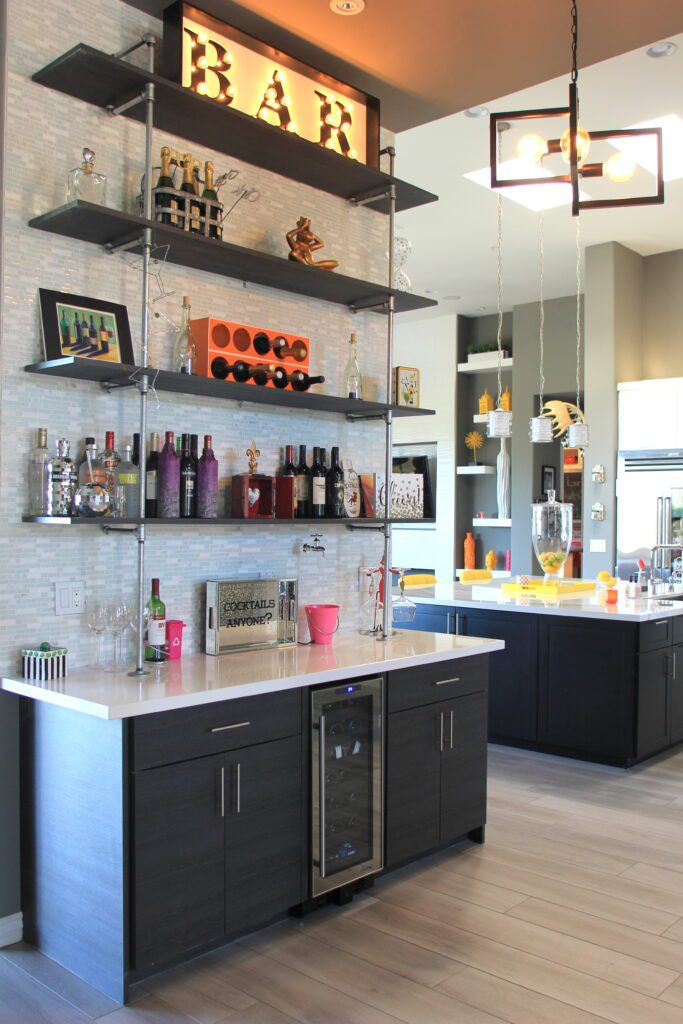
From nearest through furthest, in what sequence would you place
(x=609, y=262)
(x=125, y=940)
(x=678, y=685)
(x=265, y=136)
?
(x=125, y=940) < (x=265, y=136) < (x=678, y=685) < (x=609, y=262)

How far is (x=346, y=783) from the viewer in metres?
2.92

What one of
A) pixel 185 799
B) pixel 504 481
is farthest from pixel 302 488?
pixel 504 481

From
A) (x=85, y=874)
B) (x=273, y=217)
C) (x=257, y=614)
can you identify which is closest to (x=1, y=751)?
(x=85, y=874)

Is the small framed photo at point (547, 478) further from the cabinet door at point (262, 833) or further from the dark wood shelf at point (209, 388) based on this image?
the cabinet door at point (262, 833)

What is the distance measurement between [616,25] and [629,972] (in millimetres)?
3041

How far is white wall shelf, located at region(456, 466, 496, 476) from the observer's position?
30.9ft

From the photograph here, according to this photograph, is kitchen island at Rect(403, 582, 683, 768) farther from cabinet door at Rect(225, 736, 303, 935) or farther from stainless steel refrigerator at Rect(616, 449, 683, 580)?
cabinet door at Rect(225, 736, 303, 935)

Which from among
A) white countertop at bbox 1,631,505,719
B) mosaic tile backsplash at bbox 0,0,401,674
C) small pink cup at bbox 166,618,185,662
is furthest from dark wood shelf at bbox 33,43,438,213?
white countertop at bbox 1,631,505,719

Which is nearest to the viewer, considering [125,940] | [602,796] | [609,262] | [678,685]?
[125,940]

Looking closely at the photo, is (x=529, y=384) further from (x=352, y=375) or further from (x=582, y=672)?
(x=352, y=375)

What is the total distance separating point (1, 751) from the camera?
2629mm

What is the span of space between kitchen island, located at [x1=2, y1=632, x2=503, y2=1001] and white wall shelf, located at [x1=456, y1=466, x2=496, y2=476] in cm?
647

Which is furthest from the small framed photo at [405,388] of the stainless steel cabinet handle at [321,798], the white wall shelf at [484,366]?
the white wall shelf at [484,366]

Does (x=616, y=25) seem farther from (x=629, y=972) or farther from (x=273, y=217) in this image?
(x=629, y=972)
